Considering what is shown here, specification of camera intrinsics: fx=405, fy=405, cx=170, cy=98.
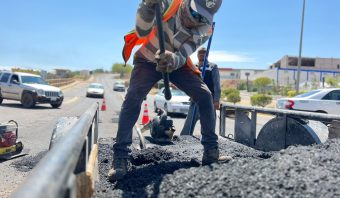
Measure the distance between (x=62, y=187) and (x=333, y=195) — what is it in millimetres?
1599

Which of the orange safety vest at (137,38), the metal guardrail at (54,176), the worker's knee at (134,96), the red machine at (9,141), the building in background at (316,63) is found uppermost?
the building in background at (316,63)

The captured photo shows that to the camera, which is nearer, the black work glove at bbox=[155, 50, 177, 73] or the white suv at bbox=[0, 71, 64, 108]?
the black work glove at bbox=[155, 50, 177, 73]

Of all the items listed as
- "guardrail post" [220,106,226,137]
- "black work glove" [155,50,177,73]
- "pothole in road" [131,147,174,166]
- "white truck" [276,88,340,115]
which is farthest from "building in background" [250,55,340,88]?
"black work glove" [155,50,177,73]

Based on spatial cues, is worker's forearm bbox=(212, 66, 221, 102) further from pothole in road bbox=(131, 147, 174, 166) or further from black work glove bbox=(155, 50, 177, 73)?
black work glove bbox=(155, 50, 177, 73)

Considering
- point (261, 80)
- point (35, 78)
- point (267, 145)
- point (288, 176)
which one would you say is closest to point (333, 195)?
point (288, 176)

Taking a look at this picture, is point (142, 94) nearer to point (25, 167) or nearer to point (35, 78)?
point (25, 167)

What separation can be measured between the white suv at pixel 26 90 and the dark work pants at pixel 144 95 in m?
18.2

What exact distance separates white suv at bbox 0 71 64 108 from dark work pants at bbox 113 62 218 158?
1823 cm

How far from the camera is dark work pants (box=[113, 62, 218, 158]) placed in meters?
3.67

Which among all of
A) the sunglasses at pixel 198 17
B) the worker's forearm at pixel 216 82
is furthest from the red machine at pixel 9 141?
the worker's forearm at pixel 216 82

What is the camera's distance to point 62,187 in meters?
1.23

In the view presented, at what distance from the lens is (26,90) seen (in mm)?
21125

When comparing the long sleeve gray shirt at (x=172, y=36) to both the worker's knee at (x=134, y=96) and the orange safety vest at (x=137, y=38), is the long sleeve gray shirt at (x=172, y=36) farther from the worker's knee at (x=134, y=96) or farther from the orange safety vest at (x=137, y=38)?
the worker's knee at (x=134, y=96)

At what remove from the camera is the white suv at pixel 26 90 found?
21000 millimetres
